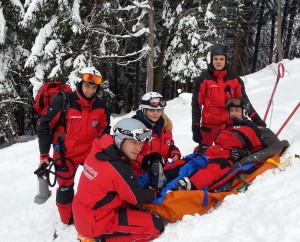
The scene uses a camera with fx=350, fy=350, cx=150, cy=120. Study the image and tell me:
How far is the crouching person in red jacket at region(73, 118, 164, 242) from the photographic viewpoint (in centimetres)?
379

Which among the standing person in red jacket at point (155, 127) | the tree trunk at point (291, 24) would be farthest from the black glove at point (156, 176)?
the tree trunk at point (291, 24)

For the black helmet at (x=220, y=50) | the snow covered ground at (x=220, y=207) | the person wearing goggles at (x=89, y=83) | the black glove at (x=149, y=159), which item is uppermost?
the black helmet at (x=220, y=50)

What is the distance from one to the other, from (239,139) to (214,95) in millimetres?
937

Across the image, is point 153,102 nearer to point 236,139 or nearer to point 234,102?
point 234,102

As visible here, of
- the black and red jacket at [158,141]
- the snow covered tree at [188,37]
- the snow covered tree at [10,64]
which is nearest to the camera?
the black and red jacket at [158,141]

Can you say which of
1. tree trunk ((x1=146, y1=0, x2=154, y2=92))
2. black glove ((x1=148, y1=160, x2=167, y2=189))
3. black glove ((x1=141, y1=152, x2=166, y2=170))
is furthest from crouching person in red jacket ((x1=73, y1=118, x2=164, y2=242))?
tree trunk ((x1=146, y1=0, x2=154, y2=92))

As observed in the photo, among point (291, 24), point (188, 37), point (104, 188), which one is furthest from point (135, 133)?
point (291, 24)

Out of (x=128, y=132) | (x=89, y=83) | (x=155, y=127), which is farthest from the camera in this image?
(x=155, y=127)

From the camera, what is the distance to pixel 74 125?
4934 mm

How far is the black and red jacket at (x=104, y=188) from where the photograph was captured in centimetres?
378

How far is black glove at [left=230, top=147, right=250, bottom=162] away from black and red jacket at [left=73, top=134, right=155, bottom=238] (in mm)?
1630

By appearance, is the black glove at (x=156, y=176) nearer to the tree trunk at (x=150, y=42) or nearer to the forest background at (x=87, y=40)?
the forest background at (x=87, y=40)

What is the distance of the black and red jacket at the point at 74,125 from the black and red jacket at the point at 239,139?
1.76 meters

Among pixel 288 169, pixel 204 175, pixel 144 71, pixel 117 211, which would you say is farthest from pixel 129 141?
pixel 144 71
